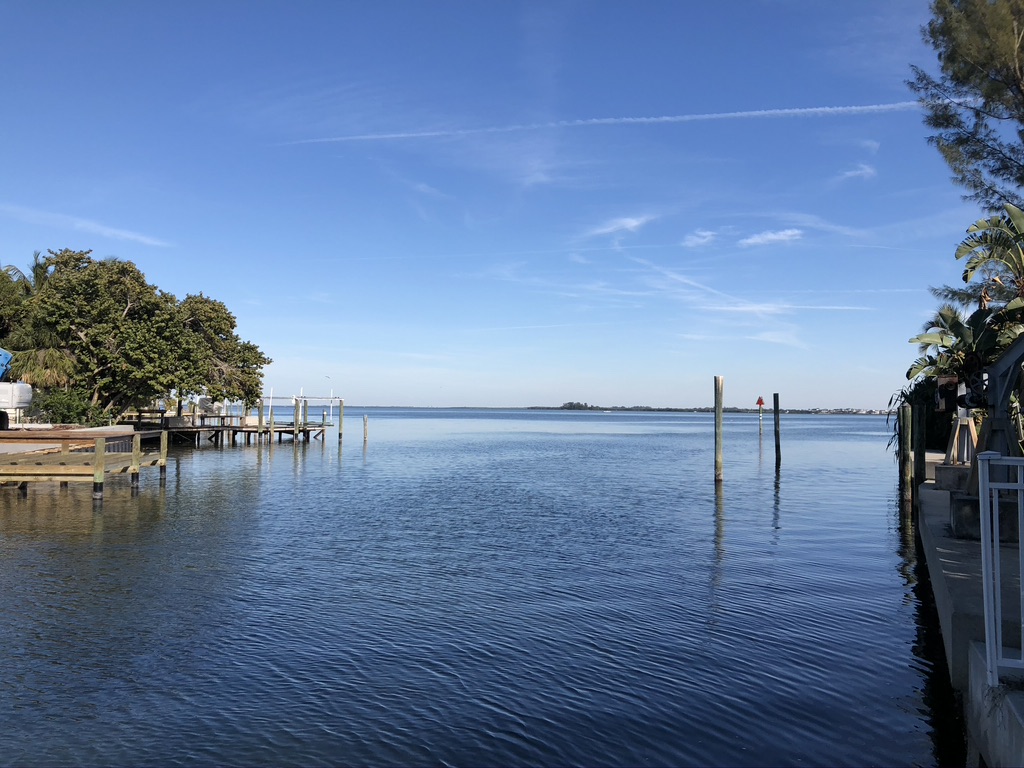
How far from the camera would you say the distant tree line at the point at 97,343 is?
131 feet

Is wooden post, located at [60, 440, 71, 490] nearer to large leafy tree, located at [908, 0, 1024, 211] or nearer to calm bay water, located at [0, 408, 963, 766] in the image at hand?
calm bay water, located at [0, 408, 963, 766]

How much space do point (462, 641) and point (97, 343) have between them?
37.4 metres

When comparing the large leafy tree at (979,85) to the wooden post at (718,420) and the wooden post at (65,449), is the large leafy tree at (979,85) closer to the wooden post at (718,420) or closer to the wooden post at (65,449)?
the wooden post at (718,420)

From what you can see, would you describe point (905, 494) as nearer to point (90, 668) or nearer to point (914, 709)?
point (914, 709)

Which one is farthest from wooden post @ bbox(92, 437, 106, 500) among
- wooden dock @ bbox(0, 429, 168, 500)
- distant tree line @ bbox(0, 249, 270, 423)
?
distant tree line @ bbox(0, 249, 270, 423)

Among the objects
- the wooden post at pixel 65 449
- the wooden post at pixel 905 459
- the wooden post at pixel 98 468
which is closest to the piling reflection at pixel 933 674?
the wooden post at pixel 905 459

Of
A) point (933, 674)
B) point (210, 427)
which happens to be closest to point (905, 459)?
→ point (933, 674)

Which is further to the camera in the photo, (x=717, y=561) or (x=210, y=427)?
(x=210, y=427)

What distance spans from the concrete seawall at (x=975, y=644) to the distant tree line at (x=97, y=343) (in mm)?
38723

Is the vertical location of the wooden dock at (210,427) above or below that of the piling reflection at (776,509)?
above

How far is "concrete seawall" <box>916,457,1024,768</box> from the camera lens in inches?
197

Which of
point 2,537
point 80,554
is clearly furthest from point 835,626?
point 2,537

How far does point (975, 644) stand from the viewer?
630cm

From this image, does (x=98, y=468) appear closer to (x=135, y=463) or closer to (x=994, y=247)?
(x=135, y=463)
